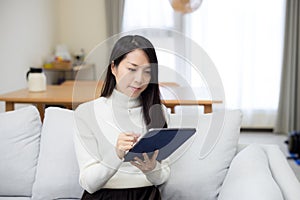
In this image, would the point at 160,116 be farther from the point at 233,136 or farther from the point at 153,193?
the point at 233,136

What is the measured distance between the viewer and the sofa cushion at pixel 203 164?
1583 mm

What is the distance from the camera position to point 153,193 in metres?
1.45

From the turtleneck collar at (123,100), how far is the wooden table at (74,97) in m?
0.12

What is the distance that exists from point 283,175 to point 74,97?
0.88 metres

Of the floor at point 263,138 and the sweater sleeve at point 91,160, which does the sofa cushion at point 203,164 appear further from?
the floor at point 263,138

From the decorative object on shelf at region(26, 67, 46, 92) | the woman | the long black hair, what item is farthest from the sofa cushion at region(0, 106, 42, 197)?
the decorative object on shelf at region(26, 67, 46, 92)

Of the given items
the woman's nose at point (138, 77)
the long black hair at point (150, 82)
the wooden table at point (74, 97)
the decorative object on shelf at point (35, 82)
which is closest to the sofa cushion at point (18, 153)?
the wooden table at point (74, 97)

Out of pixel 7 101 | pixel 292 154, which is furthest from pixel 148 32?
pixel 292 154

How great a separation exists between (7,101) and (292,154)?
2.81 meters

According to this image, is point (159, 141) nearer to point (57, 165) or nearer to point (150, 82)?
point (150, 82)

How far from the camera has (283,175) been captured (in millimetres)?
1479

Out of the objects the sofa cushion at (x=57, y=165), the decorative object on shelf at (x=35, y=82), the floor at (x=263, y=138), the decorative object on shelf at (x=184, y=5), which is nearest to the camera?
the sofa cushion at (x=57, y=165)

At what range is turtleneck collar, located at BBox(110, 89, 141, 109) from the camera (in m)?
1.26

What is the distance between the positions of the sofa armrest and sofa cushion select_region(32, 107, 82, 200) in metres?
0.87
